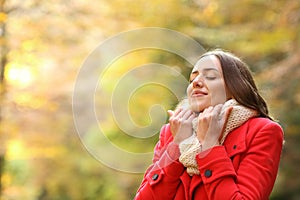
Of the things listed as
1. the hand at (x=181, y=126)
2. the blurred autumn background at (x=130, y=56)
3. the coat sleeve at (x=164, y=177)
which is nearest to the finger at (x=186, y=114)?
the hand at (x=181, y=126)

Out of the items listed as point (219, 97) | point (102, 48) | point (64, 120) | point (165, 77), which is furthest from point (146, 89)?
point (219, 97)

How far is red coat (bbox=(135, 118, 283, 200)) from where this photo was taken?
194cm

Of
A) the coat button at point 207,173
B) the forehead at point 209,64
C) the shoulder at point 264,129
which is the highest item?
the forehead at point 209,64

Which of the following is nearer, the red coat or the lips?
the red coat

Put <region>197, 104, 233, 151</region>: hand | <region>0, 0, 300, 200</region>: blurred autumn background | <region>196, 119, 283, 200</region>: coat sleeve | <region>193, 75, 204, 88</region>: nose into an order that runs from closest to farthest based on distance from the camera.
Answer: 1. <region>196, 119, 283, 200</region>: coat sleeve
2. <region>197, 104, 233, 151</region>: hand
3. <region>193, 75, 204, 88</region>: nose
4. <region>0, 0, 300, 200</region>: blurred autumn background

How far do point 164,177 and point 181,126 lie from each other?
0.19 m

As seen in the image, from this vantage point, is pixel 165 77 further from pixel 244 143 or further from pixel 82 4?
pixel 244 143

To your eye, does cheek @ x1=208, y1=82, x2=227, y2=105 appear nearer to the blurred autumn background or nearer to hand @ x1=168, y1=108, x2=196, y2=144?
hand @ x1=168, y1=108, x2=196, y2=144

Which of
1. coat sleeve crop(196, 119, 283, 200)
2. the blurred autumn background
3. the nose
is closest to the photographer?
coat sleeve crop(196, 119, 283, 200)

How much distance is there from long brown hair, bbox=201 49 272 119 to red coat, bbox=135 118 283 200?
0.06 m

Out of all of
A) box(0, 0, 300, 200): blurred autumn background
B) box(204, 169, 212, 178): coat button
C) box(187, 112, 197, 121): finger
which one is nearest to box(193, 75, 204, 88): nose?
box(187, 112, 197, 121): finger

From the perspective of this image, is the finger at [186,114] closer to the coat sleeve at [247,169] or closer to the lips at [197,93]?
the lips at [197,93]

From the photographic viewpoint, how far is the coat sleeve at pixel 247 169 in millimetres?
1923

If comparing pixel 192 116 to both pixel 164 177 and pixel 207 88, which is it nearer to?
pixel 207 88
